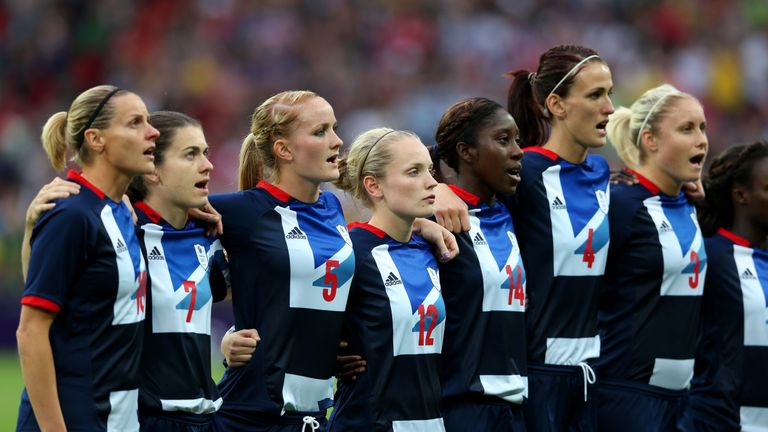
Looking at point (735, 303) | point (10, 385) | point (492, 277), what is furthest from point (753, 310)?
point (10, 385)

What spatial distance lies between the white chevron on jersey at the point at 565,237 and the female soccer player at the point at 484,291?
258mm

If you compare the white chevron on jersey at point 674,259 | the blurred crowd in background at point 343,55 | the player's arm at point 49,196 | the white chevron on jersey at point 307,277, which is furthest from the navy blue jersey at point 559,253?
the blurred crowd in background at point 343,55

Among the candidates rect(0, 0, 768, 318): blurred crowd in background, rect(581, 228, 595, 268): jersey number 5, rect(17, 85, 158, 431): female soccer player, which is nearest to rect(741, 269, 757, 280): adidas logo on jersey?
rect(581, 228, 595, 268): jersey number 5

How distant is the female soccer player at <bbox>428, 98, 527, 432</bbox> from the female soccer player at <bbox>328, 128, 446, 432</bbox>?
0.16 meters

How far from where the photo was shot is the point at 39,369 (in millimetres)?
4664

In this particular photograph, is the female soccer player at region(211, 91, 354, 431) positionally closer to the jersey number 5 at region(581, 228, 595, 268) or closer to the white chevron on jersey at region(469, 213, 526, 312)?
the white chevron on jersey at region(469, 213, 526, 312)

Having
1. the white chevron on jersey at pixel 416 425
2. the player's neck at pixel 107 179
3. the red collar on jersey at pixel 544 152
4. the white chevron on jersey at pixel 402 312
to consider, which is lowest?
the white chevron on jersey at pixel 416 425

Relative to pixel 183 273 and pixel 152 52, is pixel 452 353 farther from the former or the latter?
pixel 152 52

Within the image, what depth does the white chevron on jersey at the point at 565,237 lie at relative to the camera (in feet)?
20.3

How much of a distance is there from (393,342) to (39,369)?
159 cm

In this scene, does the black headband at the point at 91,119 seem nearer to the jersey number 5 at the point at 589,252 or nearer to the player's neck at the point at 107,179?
the player's neck at the point at 107,179

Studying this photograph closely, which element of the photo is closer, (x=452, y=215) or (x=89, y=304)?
(x=89, y=304)

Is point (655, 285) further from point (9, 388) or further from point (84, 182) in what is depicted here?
point (9, 388)

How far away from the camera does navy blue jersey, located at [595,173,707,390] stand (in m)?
6.45
